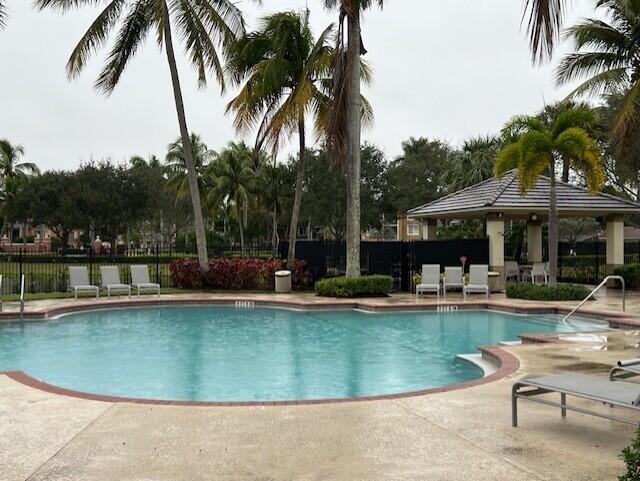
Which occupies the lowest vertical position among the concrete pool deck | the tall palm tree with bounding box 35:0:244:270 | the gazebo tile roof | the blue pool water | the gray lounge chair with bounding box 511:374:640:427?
the blue pool water

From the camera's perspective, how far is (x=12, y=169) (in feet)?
193

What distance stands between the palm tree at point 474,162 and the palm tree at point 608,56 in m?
10.5

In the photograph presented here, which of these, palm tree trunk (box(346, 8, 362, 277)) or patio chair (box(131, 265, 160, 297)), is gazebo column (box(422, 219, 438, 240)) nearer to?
palm tree trunk (box(346, 8, 362, 277))

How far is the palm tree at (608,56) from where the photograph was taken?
1980 cm

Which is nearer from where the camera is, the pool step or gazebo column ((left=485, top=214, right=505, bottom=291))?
the pool step

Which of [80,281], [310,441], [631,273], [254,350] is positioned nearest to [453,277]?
[631,273]

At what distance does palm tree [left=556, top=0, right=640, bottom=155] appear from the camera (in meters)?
19.8

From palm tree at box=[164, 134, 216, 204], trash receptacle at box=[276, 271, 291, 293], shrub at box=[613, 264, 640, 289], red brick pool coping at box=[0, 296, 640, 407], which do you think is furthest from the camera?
palm tree at box=[164, 134, 216, 204]

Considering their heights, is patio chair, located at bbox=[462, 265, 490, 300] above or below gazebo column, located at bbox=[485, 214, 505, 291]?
below

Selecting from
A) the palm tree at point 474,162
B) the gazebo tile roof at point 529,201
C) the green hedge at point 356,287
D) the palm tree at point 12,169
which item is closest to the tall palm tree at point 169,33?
the green hedge at point 356,287

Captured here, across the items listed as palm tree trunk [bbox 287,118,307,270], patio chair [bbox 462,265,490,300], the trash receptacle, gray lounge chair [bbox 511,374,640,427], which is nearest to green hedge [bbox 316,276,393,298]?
the trash receptacle

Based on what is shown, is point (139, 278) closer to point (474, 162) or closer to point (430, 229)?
point (430, 229)

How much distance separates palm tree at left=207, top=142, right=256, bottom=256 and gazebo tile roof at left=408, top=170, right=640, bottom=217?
25159 mm

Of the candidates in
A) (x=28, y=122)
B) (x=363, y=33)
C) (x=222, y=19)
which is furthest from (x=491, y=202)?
(x=28, y=122)
